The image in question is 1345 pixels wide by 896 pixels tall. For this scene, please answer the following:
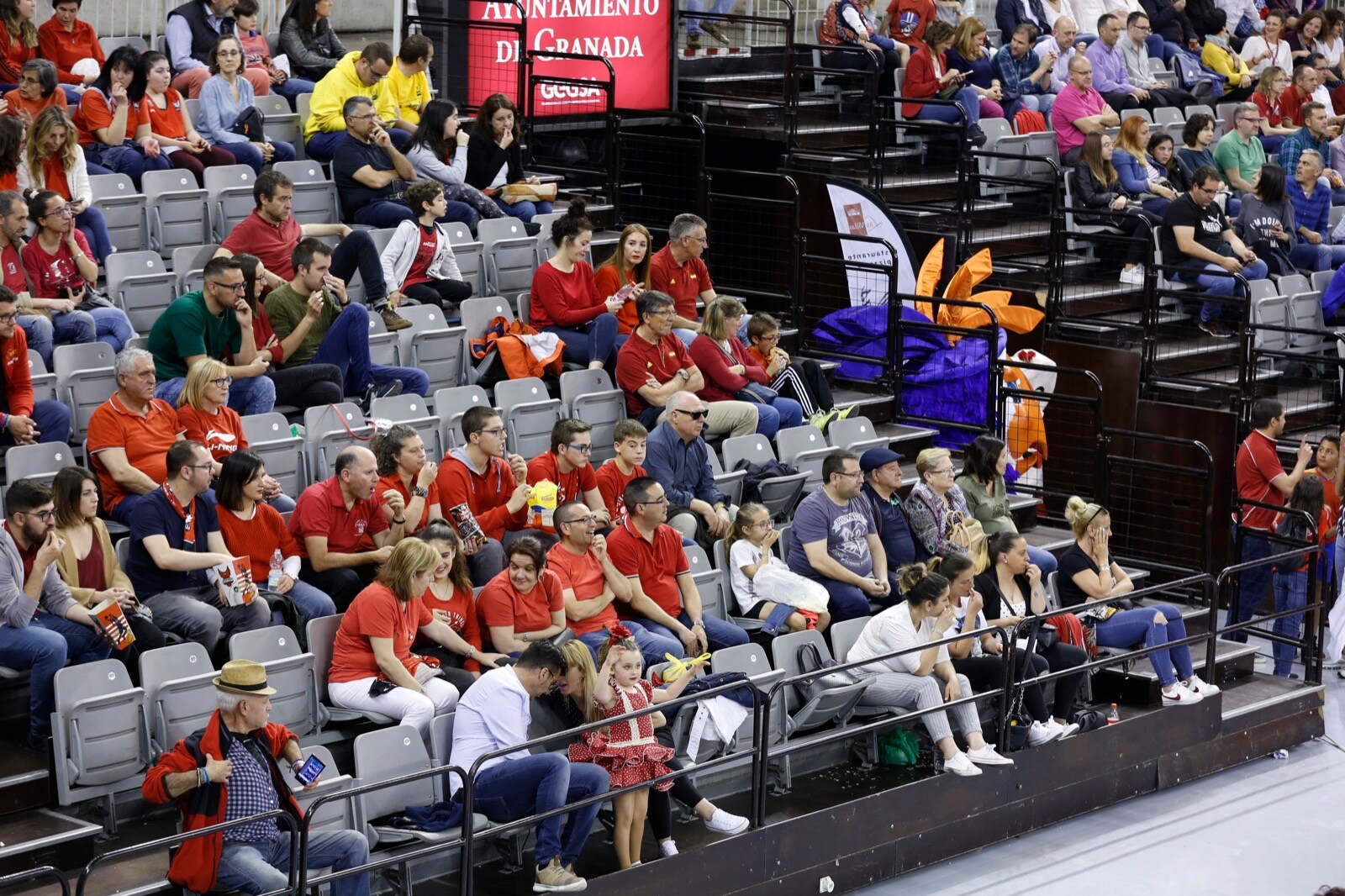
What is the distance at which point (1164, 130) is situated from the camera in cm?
1549

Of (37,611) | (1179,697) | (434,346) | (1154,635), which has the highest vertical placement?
(434,346)

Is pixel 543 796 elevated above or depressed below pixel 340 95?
below

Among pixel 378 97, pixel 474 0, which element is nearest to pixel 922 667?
pixel 378 97

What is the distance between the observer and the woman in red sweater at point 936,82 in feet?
46.6

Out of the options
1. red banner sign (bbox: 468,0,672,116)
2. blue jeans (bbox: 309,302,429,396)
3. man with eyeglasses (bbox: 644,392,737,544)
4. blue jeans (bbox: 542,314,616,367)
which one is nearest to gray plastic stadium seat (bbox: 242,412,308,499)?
blue jeans (bbox: 309,302,429,396)

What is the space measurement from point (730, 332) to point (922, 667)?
286cm

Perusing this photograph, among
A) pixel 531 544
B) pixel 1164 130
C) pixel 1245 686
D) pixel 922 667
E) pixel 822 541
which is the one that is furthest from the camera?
pixel 1164 130

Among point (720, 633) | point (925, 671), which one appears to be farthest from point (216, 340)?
point (925, 671)

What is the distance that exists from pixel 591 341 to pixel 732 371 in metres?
0.85

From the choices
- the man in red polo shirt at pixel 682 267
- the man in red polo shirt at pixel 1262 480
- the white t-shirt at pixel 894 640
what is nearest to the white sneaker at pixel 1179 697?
the white t-shirt at pixel 894 640

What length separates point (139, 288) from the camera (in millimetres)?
9812

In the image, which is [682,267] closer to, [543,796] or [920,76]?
[920,76]

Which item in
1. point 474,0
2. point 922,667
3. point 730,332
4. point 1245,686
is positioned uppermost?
point 474,0

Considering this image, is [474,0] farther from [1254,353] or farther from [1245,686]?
[1245,686]
